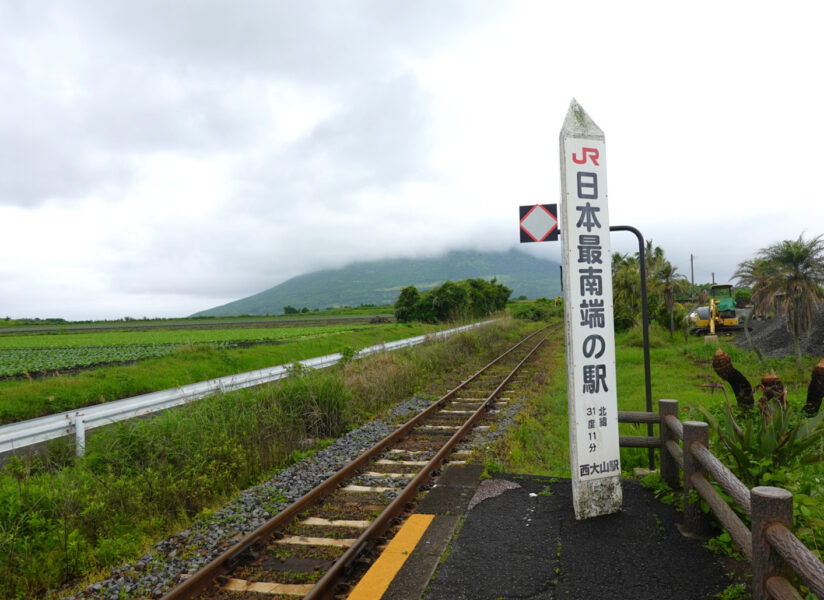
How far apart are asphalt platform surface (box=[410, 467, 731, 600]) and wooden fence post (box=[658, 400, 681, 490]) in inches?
10.8

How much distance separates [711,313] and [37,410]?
2719 cm

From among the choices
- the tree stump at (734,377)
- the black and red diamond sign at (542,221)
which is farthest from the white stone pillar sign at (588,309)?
the tree stump at (734,377)

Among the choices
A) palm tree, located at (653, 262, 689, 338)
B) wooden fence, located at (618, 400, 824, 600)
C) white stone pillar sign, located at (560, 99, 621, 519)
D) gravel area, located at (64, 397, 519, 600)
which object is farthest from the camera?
palm tree, located at (653, 262, 689, 338)

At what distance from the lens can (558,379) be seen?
1323 centimetres

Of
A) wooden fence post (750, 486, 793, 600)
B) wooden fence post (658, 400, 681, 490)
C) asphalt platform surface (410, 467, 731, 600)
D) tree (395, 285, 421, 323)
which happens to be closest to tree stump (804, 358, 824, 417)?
wooden fence post (658, 400, 681, 490)

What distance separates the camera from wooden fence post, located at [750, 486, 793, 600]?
2664mm

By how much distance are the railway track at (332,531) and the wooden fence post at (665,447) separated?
2.58m

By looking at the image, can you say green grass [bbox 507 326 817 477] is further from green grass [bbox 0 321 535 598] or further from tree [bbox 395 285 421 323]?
tree [bbox 395 285 421 323]

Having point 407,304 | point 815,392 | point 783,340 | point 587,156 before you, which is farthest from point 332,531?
point 407,304

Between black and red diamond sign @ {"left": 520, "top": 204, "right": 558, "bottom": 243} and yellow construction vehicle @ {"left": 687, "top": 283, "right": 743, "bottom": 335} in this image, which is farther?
yellow construction vehicle @ {"left": 687, "top": 283, "right": 743, "bottom": 335}

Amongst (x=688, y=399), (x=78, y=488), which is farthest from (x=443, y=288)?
(x=78, y=488)

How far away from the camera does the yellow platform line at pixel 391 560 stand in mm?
3709

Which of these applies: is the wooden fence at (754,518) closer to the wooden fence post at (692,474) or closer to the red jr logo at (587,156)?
the wooden fence post at (692,474)

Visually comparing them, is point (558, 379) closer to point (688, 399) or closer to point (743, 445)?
point (688, 399)
